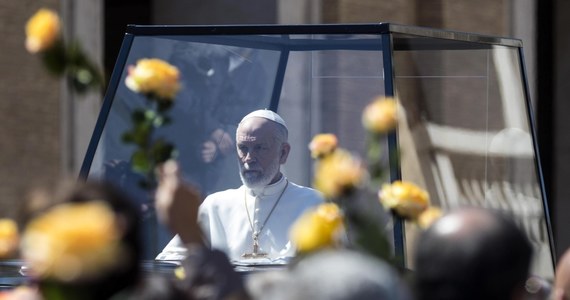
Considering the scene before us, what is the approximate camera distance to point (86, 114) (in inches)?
460

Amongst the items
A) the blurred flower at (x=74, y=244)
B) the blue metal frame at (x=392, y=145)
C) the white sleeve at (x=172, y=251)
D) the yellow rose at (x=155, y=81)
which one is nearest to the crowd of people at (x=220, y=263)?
the blurred flower at (x=74, y=244)

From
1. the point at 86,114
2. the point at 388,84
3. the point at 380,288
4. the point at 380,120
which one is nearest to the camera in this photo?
the point at 380,288

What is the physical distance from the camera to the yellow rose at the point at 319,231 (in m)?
2.39

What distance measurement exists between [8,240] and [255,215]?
137 inches

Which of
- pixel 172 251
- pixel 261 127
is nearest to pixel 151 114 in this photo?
pixel 172 251

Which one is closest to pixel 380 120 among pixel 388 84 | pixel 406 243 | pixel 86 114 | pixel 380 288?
pixel 380 288

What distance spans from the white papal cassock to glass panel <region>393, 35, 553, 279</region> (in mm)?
531

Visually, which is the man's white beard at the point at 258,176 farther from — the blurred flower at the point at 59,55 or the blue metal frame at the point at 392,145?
the blurred flower at the point at 59,55

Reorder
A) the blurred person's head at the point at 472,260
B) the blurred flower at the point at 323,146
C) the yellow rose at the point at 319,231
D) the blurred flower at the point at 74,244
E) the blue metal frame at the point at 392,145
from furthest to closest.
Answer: the blue metal frame at the point at 392,145 < the blurred flower at the point at 323,146 < the yellow rose at the point at 319,231 < the blurred person's head at the point at 472,260 < the blurred flower at the point at 74,244

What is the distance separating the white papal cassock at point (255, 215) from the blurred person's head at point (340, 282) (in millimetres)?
3459

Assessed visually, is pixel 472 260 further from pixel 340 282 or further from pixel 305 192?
pixel 305 192

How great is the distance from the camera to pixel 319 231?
2408 millimetres

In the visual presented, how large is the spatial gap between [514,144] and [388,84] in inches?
34.6

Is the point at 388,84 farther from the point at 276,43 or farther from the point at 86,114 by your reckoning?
the point at 86,114
